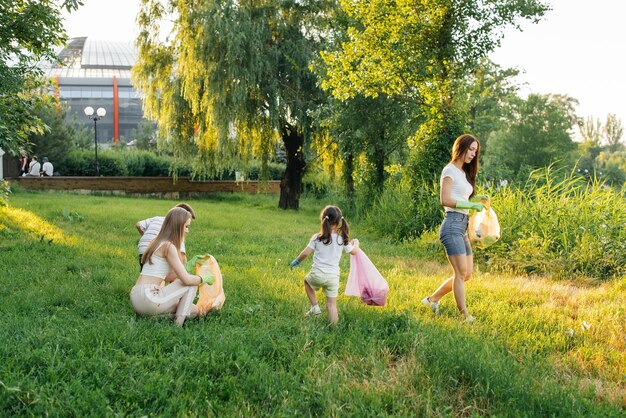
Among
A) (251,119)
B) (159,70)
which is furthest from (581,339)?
(159,70)

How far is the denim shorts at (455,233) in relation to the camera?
5531 mm

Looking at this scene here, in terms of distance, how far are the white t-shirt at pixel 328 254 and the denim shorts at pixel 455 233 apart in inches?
39.3

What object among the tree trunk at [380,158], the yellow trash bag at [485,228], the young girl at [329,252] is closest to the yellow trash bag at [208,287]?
the young girl at [329,252]

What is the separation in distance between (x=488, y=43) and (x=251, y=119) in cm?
907

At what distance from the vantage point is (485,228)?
19.7ft

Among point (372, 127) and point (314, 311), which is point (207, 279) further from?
point (372, 127)

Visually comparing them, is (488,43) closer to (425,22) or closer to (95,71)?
(425,22)

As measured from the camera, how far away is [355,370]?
4152 mm

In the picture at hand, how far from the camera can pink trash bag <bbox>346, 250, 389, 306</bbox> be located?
216 inches

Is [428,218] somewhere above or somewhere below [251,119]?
below

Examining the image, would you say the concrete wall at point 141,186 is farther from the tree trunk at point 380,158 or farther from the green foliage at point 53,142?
the tree trunk at point 380,158

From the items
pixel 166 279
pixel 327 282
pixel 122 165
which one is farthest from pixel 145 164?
pixel 327 282

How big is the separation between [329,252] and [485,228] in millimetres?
1801

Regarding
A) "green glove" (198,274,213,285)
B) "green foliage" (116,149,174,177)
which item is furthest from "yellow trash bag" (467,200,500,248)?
"green foliage" (116,149,174,177)
